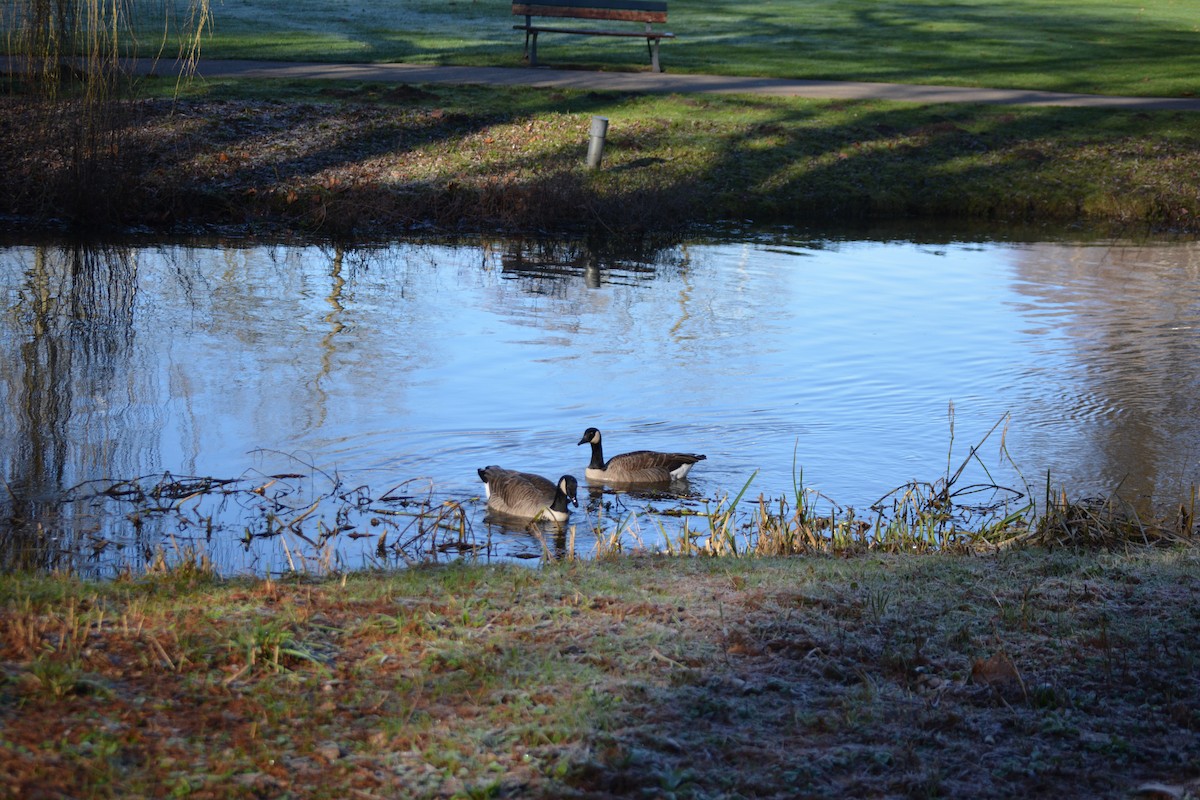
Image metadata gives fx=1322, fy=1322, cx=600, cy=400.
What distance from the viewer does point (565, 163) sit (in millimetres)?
23703

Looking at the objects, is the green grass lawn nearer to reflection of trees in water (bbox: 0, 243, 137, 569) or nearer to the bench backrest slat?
the bench backrest slat

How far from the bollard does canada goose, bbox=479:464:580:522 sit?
14.2 metres

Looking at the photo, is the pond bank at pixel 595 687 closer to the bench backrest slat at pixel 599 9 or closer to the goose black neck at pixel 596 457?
the goose black neck at pixel 596 457

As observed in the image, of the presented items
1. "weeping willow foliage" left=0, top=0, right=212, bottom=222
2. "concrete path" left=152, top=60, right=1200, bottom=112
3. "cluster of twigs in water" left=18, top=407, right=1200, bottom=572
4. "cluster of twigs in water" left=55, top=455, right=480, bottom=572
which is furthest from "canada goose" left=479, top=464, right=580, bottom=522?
"concrete path" left=152, top=60, right=1200, bottom=112

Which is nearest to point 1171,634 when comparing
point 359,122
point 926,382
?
point 926,382

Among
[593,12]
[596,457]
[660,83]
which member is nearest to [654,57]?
[593,12]

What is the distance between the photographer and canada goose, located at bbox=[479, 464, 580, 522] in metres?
9.34

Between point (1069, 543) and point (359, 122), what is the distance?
1874 cm

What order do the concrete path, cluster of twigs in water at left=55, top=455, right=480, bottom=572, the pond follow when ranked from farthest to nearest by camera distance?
the concrete path
the pond
cluster of twigs in water at left=55, top=455, right=480, bottom=572

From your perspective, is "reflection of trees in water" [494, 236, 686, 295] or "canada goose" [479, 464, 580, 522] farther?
"reflection of trees in water" [494, 236, 686, 295]

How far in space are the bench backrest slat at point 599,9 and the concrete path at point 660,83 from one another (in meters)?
1.29

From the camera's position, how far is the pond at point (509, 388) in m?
9.27

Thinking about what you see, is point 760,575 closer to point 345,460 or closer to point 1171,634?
point 1171,634

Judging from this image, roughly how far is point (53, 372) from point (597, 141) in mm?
12479
